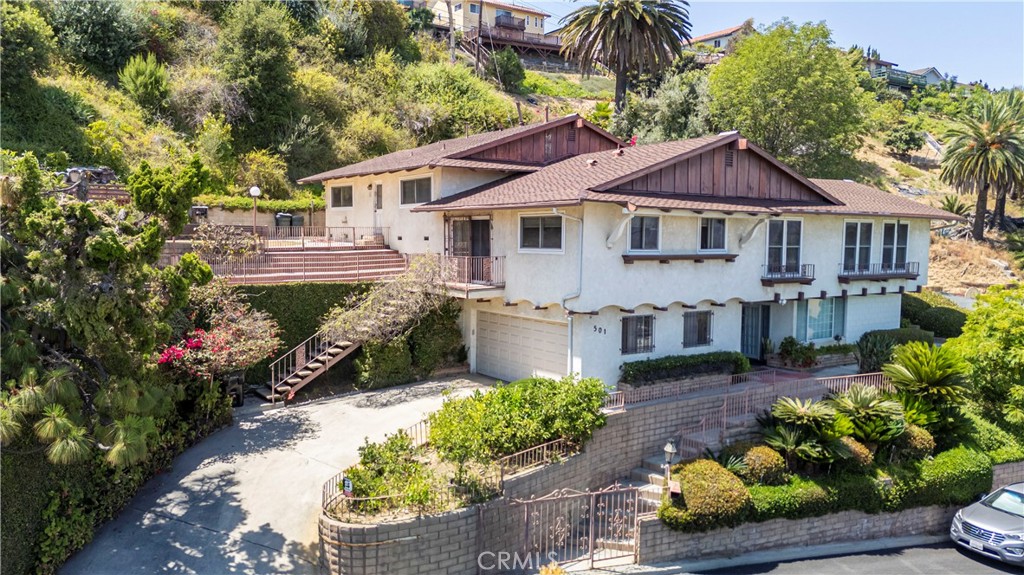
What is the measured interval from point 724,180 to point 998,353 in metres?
9.20

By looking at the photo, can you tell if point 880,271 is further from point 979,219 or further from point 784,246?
point 979,219

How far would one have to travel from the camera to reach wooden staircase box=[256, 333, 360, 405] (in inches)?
731

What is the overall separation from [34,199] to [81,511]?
5369 millimetres

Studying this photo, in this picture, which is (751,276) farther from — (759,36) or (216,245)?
(759,36)

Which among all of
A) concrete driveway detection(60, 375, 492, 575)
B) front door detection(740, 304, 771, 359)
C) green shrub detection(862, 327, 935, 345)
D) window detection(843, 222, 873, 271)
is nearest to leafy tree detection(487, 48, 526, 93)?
window detection(843, 222, 873, 271)

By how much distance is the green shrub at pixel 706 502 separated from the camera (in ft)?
45.3

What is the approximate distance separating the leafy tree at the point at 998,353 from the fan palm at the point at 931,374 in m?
0.63

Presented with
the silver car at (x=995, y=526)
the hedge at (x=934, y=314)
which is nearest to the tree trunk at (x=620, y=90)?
the hedge at (x=934, y=314)

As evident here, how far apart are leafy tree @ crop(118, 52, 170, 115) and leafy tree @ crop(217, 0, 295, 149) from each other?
336 cm

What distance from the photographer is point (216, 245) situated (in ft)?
63.5

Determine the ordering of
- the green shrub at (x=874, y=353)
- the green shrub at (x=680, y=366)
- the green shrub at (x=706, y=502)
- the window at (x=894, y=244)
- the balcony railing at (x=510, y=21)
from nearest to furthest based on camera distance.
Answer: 1. the green shrub at (x=706, y=502)
2. the green shrub at (x=680, y=366)
3. the green shrub at (x=874, y=353)
4. the window at (x=894, y=244)
5. the balcony railing at (x=510, y=21)

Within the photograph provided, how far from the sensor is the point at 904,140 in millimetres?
63562

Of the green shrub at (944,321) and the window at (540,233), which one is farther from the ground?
the window at (540,233)

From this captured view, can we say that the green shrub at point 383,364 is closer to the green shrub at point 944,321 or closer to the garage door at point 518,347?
the garage door at point 518,347
